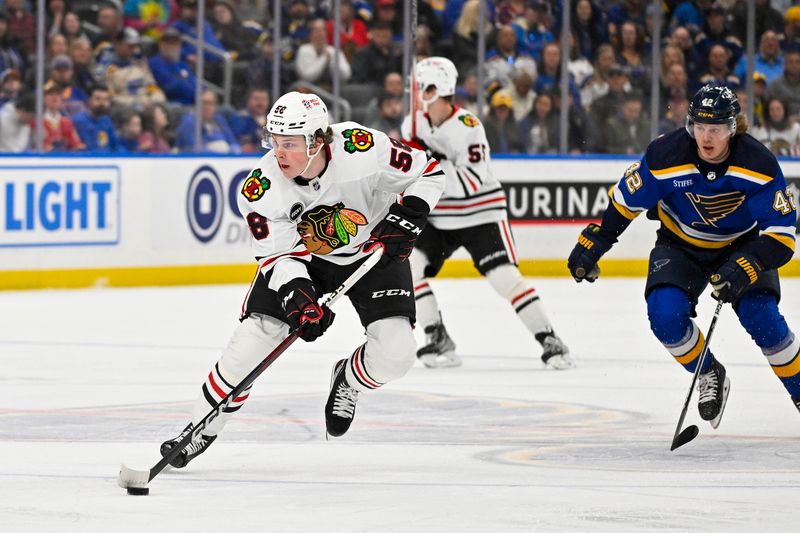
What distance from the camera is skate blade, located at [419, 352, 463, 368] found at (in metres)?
7.39

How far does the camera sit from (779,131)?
39.9ft

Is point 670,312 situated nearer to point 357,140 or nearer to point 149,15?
point 357,140

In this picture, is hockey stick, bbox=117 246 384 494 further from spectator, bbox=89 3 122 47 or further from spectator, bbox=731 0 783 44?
spectator, bbox=731 0 783 44

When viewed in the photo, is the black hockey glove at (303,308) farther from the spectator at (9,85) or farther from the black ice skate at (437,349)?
the spectator at (9,85)

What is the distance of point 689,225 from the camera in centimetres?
524

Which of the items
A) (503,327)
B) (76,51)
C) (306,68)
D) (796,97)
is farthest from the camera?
(796,97)

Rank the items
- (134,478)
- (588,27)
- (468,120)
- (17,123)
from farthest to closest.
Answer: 1. (588,27)
2. (17,123)
3. (468,120)
4. (134,478)

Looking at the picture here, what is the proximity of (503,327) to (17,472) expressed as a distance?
471 cm

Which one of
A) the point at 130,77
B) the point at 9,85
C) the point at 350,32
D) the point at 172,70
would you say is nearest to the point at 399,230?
the point at 9,85

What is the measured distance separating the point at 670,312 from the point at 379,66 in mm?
6755

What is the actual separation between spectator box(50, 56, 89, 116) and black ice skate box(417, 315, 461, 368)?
3914 millimetres

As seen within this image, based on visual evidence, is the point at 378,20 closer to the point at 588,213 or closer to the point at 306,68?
the point at 306,68

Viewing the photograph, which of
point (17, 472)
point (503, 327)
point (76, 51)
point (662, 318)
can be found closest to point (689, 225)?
point (662, 318)

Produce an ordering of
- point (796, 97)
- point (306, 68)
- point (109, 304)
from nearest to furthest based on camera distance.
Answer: point (109, 304) → point (306, 68) → point (796, 97)
